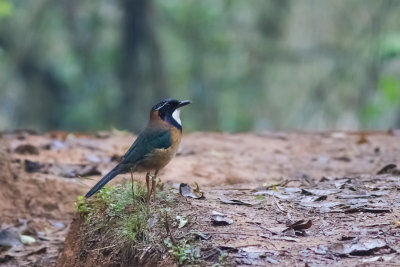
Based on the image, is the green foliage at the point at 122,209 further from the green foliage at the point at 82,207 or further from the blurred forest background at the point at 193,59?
the blurred forest background at the point at 193,59

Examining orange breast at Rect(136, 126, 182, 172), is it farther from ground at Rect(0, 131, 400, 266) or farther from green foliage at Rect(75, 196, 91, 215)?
green foliage at Rect(75, 196, 91, 215)

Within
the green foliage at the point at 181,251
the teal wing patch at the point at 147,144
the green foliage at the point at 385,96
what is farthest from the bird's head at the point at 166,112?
the green foliage at the point at 385,96

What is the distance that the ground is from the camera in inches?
143

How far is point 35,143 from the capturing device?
7.86m

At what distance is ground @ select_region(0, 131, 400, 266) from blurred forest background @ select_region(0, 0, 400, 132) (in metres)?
6.37

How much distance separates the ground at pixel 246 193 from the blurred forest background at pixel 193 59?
6371 mm

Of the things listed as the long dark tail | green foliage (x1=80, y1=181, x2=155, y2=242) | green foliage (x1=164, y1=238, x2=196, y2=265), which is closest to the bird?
the long dark tail

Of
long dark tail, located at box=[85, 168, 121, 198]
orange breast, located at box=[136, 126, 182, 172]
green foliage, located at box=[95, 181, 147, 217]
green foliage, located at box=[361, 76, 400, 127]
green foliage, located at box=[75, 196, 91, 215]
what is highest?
orange breast, located at box=[136, 126, 182, 172]

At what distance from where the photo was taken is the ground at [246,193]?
3.62 meters

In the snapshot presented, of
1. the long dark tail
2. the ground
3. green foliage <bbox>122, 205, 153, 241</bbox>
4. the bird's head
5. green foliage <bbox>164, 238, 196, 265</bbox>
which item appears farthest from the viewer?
the bird's head

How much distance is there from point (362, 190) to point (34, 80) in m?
12.2

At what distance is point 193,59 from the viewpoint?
53.3 ft


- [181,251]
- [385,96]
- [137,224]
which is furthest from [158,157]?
[385,96]

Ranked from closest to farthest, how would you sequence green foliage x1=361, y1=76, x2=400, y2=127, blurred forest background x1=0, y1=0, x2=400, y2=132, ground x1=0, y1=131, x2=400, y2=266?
ground x1=0, y1=131, x2=400, y2=266 < green foliage x1=361, y1=76, x2=400, y2=127 < blurred forest background x1=0, y1=0, x2=400, y2=132
